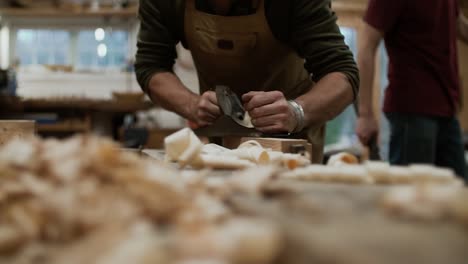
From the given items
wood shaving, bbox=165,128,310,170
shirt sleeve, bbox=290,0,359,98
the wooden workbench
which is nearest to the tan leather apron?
shirt sleeve, bbox=290,0,359,98

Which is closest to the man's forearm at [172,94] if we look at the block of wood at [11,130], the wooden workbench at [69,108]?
the block of wood at [11,130]

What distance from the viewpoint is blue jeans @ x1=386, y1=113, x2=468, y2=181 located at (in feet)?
6.21

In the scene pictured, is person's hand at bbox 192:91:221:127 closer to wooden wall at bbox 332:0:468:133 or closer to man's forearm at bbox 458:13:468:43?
man's forearm at bbox 458:13:468:43

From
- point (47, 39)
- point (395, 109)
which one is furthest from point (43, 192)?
point (47, 39)

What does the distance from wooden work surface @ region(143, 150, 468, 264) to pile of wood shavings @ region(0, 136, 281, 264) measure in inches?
1.0

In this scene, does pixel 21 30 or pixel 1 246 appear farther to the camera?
pixel 21 30

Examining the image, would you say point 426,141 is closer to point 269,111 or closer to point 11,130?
point 269,111

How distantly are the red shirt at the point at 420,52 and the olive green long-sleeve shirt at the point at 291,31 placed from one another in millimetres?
414

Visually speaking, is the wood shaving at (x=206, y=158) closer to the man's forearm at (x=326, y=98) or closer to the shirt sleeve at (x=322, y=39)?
the man's forearm at (x=326, y=98)

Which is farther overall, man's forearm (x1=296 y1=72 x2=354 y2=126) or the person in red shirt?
the person in red shirt

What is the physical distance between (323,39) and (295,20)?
0.10 m

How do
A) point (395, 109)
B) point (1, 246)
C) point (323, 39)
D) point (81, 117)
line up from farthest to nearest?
point (81, 117)
point (395, 109)
point (323, 39)
point (1, 246)

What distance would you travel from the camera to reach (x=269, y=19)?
159cm

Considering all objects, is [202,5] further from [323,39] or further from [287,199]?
[287,199]
